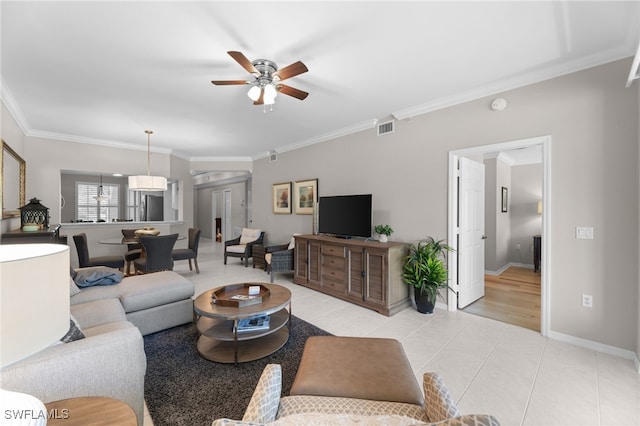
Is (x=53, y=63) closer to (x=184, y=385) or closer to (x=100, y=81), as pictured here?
(x=100, y=81)

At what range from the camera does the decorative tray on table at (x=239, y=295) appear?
2334mm

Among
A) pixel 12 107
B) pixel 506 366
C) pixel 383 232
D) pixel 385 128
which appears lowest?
pixel 506 366

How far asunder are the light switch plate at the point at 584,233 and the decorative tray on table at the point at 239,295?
119 inches

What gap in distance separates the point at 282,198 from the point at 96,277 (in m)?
3.65

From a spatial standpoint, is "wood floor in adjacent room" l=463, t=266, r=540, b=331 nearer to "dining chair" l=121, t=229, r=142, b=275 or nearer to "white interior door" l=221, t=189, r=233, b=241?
"dining chair" l=121, t=229, r=142, b=275

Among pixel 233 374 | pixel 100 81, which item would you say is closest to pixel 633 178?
pixel 233 374

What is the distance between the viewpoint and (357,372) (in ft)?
4.61

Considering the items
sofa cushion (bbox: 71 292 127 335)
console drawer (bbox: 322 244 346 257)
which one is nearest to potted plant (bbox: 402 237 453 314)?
console drawer (bbox: 322 244 346 257)

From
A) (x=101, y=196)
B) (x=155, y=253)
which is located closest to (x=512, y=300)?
(x=155, y=253)

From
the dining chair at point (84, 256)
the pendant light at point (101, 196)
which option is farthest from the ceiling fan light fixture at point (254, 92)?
the pendant light at point (101, 196)

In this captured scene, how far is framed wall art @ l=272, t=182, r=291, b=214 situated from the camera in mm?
5789

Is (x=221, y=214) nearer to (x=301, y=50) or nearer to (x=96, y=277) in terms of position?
(x=96, y=277)

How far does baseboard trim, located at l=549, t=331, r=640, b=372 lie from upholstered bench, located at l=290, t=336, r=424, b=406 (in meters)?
2.15

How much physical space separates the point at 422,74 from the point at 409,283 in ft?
7.96
